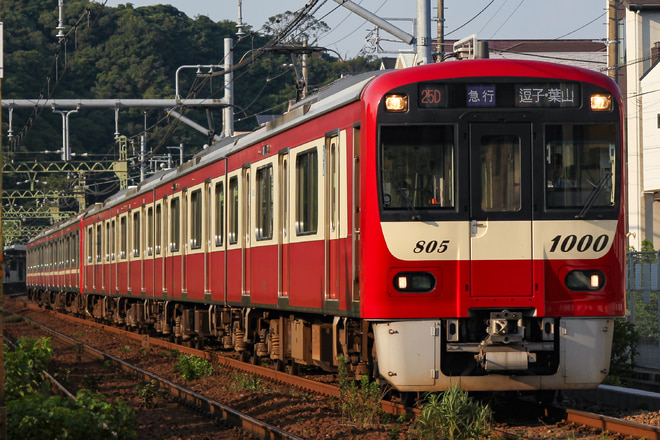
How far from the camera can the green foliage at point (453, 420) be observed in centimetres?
817

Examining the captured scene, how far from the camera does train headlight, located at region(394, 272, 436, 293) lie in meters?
9.16

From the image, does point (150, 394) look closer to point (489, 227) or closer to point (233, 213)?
point (233, 213)

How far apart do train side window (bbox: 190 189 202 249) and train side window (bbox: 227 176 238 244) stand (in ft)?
7.25

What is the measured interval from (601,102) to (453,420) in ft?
10.4

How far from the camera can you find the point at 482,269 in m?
9.23

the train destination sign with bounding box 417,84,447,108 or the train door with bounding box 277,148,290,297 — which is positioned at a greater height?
the train destination sign with bounding box 417,84,447,108

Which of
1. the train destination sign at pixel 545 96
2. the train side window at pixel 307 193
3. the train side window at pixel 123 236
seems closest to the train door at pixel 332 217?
the train side window at pixel 307 193

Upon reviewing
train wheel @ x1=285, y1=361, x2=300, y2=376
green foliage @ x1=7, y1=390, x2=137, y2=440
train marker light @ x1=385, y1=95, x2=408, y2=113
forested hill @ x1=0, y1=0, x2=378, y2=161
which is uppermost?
forested hill @ x1=0, y1=0, x2=378, y2=161

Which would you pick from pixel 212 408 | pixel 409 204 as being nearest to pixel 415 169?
pixel 409 204

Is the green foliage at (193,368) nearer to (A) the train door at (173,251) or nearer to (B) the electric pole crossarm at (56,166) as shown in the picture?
(A) the train door at (173,251)

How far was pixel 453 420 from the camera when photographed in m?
8.24

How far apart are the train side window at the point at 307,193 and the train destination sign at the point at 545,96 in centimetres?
247

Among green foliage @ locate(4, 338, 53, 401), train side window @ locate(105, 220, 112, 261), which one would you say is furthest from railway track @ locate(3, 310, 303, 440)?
train side window @ locate(105, 220, 112, 261)

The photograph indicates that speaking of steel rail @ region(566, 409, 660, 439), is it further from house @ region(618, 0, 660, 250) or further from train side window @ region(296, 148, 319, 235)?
house @ region(618, 0, 660, 250)
